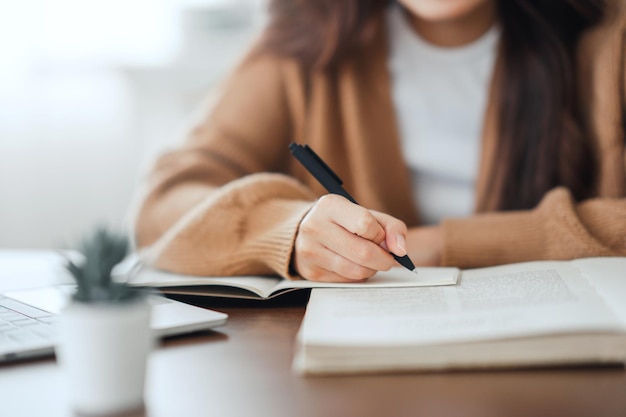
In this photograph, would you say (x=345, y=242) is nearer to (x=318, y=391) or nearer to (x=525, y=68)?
(x=318, y=391)

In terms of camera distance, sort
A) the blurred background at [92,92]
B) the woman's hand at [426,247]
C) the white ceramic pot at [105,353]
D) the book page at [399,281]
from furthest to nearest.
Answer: the blurred background at [92,92] → the woman's hand at [426,247] → the book page at [399,281] → the white ceramic pot at [105,353]

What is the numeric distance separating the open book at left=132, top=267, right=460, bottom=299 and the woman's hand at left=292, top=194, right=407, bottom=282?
0.01 meters

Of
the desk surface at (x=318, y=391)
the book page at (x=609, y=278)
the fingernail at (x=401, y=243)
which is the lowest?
the desk surface at (x=318, y=391)

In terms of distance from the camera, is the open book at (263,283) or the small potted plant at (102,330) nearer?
the small potted plant at (102,330)

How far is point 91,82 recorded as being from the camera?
2182 mm

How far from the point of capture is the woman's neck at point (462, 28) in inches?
50.1

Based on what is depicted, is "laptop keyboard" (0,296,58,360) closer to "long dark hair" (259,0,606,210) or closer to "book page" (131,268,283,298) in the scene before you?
"book page" (131,268,283,298)

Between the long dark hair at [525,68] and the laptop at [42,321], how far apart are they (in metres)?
0.70

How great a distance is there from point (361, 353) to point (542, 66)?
2.88 feet

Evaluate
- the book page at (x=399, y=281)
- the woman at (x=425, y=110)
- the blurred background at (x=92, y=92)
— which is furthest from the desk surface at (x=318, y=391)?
the blurred background at (x=92, y=92)

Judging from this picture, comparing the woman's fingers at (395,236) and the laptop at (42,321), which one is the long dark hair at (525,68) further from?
the laptop at (42,321)

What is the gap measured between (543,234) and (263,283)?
1.07 feet

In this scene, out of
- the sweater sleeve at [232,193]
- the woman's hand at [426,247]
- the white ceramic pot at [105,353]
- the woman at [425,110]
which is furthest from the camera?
the woman at [425,110]

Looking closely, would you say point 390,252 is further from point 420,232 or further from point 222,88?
point 222,88
